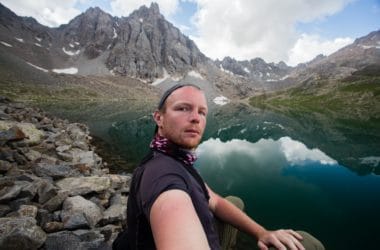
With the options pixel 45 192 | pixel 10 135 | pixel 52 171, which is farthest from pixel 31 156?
pixel 45 192

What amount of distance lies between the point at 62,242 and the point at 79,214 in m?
1.81

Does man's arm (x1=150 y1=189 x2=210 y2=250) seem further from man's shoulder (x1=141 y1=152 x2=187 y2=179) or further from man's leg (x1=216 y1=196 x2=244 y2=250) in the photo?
man's leg (x1=216 y1=196 x2=244 y2=250)

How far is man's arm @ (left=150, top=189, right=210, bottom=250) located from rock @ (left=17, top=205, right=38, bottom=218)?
23.1ft

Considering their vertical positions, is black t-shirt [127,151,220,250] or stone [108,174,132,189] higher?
black t-shirt [127,151,220,250]

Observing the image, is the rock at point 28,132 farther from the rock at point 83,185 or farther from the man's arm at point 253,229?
the man's arm at point 253,229

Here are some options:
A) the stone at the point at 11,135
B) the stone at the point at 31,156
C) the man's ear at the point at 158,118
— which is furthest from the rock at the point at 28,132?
the man's ear at the point at 158,118

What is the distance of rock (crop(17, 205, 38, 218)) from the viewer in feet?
24.2

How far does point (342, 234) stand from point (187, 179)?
14.0 meters

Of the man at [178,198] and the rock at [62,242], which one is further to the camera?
the rock at [62,242]

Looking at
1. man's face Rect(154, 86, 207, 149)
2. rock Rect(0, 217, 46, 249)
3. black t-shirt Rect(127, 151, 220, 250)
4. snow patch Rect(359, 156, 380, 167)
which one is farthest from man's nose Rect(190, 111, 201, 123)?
snow patch Rect(359, 156, 380, 167)

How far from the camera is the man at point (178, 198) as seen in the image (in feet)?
7.04

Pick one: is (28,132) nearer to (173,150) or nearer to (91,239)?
(91,239)

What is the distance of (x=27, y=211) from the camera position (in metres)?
7.50

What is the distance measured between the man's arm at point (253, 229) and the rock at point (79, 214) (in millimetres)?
5551
